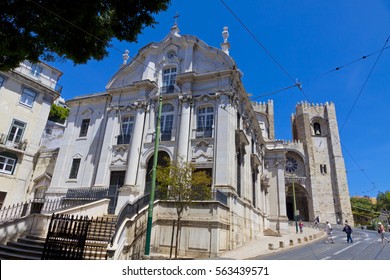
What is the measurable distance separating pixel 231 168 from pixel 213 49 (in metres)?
9.71

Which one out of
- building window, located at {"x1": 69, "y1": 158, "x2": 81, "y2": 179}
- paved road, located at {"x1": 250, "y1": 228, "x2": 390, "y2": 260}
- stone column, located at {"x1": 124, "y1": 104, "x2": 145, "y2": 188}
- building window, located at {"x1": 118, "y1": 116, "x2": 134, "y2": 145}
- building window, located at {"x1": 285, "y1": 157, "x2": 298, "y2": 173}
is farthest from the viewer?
building window, located at {"x1": 285, "y1": 157, "x2": 298, "y2": 173}

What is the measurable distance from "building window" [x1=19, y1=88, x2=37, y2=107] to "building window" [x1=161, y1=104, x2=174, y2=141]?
14.5 m

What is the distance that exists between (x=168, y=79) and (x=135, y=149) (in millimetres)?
6593

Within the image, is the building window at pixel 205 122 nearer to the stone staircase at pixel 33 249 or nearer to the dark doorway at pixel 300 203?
the stone staircase at pixel 33 249

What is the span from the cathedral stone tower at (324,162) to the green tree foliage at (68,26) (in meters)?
51.2

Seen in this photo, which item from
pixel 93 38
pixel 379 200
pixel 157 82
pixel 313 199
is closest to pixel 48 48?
pixel 93 38

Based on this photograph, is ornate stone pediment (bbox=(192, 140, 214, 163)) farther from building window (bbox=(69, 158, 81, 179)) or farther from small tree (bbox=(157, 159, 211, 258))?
building window (bbox=(69, 158, 81, 179))

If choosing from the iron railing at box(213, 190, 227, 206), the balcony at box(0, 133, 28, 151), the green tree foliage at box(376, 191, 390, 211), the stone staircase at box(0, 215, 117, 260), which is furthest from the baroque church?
the green tree foliage at box(376, 191, 390, 211)

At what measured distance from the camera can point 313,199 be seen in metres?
49.7

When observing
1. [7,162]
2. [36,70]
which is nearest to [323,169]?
[36,70]

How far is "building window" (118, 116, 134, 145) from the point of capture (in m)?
20.3

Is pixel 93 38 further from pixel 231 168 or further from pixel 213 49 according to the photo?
pixel 213 49

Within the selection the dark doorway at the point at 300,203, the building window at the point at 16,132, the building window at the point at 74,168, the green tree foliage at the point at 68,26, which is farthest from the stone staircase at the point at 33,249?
the dark doorway at the point at 300,203

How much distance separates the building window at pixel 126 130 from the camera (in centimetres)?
2034
